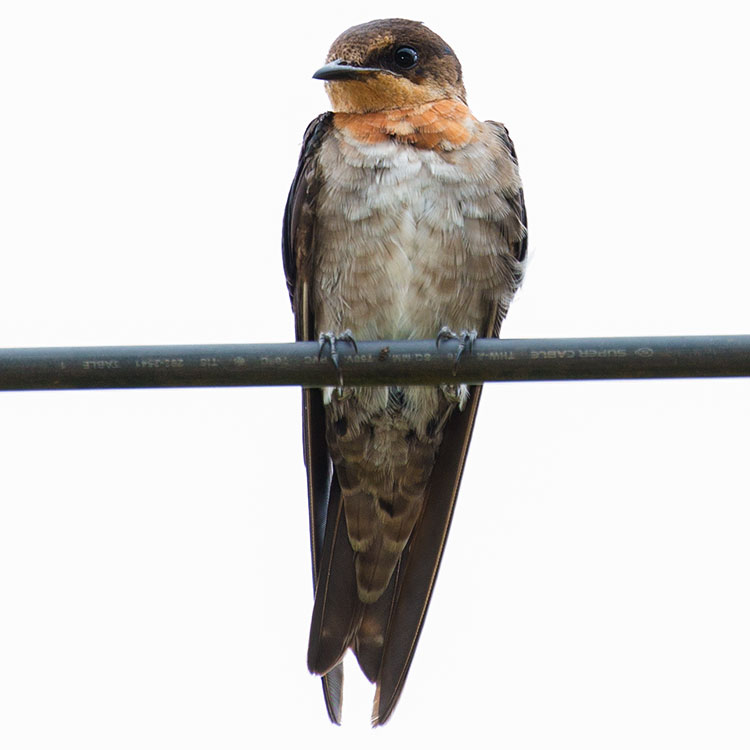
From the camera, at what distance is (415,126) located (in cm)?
605

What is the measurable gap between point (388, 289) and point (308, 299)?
511 mm

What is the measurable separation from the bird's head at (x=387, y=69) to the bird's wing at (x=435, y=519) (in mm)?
408

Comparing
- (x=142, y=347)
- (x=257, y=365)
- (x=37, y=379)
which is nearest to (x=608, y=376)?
(x=257, y=365)

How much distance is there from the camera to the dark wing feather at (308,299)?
607 cm

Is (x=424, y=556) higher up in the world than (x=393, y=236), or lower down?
lower down

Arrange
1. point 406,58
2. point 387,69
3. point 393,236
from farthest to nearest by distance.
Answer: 1. point 406,58
2. point 387,69
3. point 393,236

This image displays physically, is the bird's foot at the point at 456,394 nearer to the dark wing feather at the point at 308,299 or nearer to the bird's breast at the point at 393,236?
the bird's breast at the point at 393,236

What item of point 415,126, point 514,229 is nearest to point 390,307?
point 514,229

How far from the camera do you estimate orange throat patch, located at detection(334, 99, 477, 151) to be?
6008 millimetres

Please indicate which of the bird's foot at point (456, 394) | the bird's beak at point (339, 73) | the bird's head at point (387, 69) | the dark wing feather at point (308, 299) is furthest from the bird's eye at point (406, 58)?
the bird's foot at point (456, 394)

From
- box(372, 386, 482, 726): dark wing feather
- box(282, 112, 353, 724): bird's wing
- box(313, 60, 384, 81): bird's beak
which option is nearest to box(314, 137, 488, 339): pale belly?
box(282, 112, 353, 724): bird's wing

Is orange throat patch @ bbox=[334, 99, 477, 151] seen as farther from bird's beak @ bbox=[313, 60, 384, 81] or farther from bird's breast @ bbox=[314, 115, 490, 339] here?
bird's beak @ bbox=[313, 60, 384, 81]

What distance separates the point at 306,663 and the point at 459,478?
120 cm

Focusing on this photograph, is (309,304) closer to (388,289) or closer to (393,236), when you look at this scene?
(388,289)
